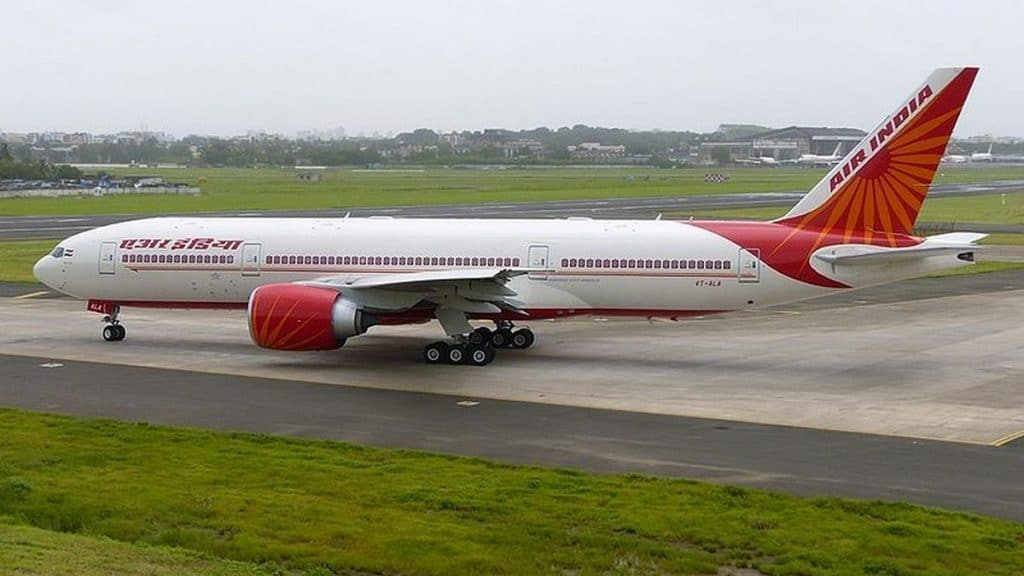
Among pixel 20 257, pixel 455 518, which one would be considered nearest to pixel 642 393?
pixel 455 518

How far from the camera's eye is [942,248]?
1110 inches

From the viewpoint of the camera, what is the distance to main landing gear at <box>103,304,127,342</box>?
33.2m

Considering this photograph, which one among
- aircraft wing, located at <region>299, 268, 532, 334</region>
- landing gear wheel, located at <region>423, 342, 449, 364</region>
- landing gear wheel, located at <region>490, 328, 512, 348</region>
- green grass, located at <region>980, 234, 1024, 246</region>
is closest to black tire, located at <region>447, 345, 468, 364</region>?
landing gear wheel, located at <region>423, 342, 449, 364</region>

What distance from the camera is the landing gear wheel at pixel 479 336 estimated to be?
1190 inches

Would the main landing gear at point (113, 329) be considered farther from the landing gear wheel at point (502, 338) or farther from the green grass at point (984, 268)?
the green grass at point (984, 268)

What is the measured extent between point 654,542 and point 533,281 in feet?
53.9

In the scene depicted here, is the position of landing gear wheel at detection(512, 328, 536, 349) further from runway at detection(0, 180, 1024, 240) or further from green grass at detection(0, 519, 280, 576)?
runway at detection(0, 180, 1024, 240)

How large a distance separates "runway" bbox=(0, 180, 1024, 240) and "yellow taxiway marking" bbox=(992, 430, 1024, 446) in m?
55.8

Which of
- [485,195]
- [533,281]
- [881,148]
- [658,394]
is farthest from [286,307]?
[485,195]

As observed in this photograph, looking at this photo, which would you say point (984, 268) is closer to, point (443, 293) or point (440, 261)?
point (440, 261)

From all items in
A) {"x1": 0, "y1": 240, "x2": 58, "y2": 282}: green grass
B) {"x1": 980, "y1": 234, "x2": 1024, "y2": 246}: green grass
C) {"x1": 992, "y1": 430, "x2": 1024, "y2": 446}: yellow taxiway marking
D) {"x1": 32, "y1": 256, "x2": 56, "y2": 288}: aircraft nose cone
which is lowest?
{"x1": 0, "y1": 240, "x2": 58, "y2": 282}: green grass

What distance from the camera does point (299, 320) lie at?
93.0ft

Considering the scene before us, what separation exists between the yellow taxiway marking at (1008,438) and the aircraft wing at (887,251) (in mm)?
6998

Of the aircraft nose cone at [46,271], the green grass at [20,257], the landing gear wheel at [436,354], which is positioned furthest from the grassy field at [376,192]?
the landing gear wheel at [436,354]
